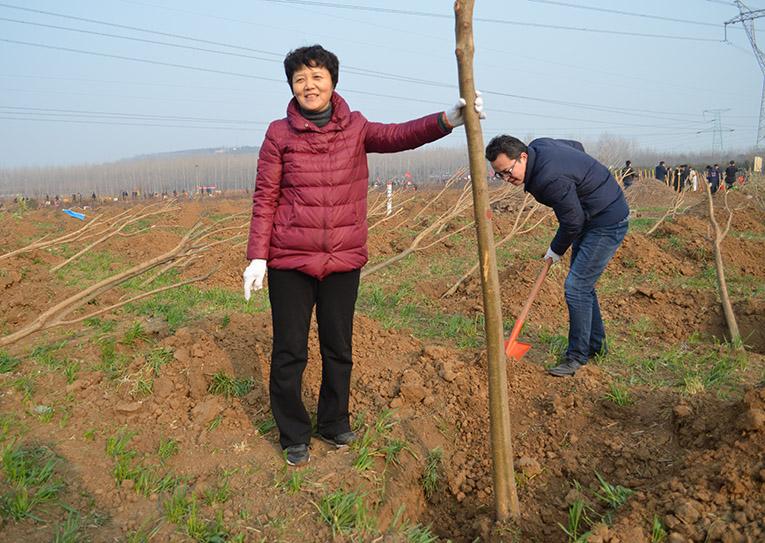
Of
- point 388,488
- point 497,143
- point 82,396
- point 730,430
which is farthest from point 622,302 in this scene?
point 82,396

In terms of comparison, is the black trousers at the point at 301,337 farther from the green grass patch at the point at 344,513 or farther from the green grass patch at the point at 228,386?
the green grass patch at the point at 228,386

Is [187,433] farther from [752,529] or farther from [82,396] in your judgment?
[752,529]

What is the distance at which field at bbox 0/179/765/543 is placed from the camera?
225 centimetres

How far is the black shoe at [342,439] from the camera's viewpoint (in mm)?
2887

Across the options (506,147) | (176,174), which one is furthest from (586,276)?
(176,174)

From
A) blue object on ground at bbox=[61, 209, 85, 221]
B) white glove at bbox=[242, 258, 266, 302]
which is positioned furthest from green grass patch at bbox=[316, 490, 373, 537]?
blue object on ground at bbox=[61, 209, 85, 221]

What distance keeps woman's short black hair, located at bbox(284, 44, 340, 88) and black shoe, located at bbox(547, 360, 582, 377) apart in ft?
7.42

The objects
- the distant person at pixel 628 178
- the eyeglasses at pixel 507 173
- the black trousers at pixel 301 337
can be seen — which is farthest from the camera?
the distant person at pixel 628 178

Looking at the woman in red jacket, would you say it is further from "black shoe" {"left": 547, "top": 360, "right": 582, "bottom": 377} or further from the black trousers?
"black shoe" {"left": 547, "top": 360, "right": 582, "bottom": 377}

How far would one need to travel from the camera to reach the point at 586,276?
3801mm

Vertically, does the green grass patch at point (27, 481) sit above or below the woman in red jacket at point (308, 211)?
below

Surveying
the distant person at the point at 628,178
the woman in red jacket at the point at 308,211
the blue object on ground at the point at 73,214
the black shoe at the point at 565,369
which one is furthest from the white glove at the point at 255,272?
the blue object on ground at the point at 73,214

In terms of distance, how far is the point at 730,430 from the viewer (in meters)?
2.47

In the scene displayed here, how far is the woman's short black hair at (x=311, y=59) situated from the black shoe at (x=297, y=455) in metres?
1.70
